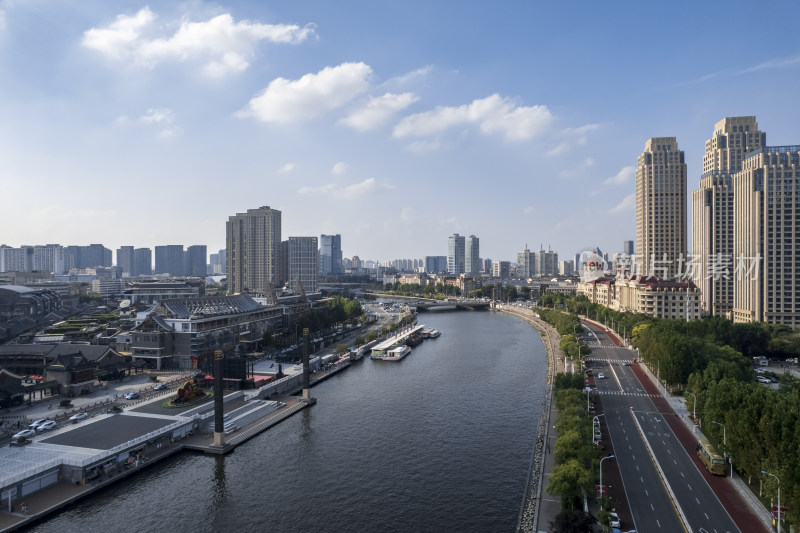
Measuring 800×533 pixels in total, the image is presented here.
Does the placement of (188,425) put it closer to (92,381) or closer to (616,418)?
(92,381)

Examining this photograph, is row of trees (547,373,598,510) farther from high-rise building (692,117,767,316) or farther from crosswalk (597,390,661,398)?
high-rise building (692,117,767,316)

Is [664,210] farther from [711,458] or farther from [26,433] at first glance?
[26,433]

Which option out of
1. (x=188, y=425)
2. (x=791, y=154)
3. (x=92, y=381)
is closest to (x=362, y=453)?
(x=188, y=425)

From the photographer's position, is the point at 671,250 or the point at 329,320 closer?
the point at 329,320

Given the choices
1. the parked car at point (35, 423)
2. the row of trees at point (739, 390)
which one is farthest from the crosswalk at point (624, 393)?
the parked car at point (35, 423)

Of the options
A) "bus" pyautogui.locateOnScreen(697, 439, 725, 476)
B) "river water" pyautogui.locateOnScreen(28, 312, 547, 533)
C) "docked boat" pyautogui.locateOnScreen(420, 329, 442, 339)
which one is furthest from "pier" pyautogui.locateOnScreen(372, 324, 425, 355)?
"bus" pyautogui.locateOnScreen(697, 439, 725, 476)

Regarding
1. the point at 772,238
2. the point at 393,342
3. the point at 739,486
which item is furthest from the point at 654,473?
the point at 772,238
